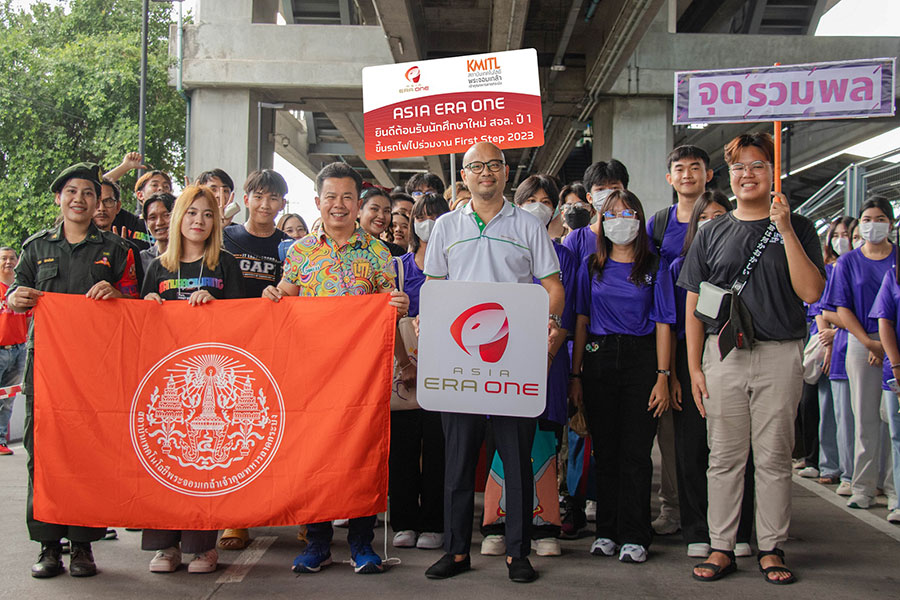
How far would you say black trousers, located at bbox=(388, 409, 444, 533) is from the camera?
4.91 metres

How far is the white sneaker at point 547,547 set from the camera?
462 cm

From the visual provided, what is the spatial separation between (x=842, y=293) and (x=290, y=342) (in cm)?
429

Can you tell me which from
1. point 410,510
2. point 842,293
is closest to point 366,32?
point 842,293

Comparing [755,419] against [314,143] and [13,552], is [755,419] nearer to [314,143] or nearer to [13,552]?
[13,552]

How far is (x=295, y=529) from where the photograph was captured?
5.30 meters

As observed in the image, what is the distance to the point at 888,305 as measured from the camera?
583cm

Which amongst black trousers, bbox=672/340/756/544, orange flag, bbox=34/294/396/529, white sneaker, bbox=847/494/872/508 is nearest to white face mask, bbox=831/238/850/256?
white sneaker, bbox=847/494/872/508

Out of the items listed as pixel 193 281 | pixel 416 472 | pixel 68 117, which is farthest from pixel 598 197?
pixel 68 117

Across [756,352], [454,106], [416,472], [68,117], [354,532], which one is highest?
[68,117]

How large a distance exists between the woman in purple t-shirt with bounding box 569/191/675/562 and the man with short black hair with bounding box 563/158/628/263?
15.3 inches

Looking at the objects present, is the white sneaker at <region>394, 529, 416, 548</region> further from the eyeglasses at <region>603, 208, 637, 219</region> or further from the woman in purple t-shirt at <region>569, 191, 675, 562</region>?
the eyeglasses at <region>603, 208, 637, 219</region>

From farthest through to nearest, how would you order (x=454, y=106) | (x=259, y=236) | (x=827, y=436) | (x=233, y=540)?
(x=827, y=436), (x=454, y=106), (x=259, y=236), (x=233, y=540)

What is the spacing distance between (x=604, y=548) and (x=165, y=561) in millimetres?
2357

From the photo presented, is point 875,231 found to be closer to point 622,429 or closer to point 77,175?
point 622,429
